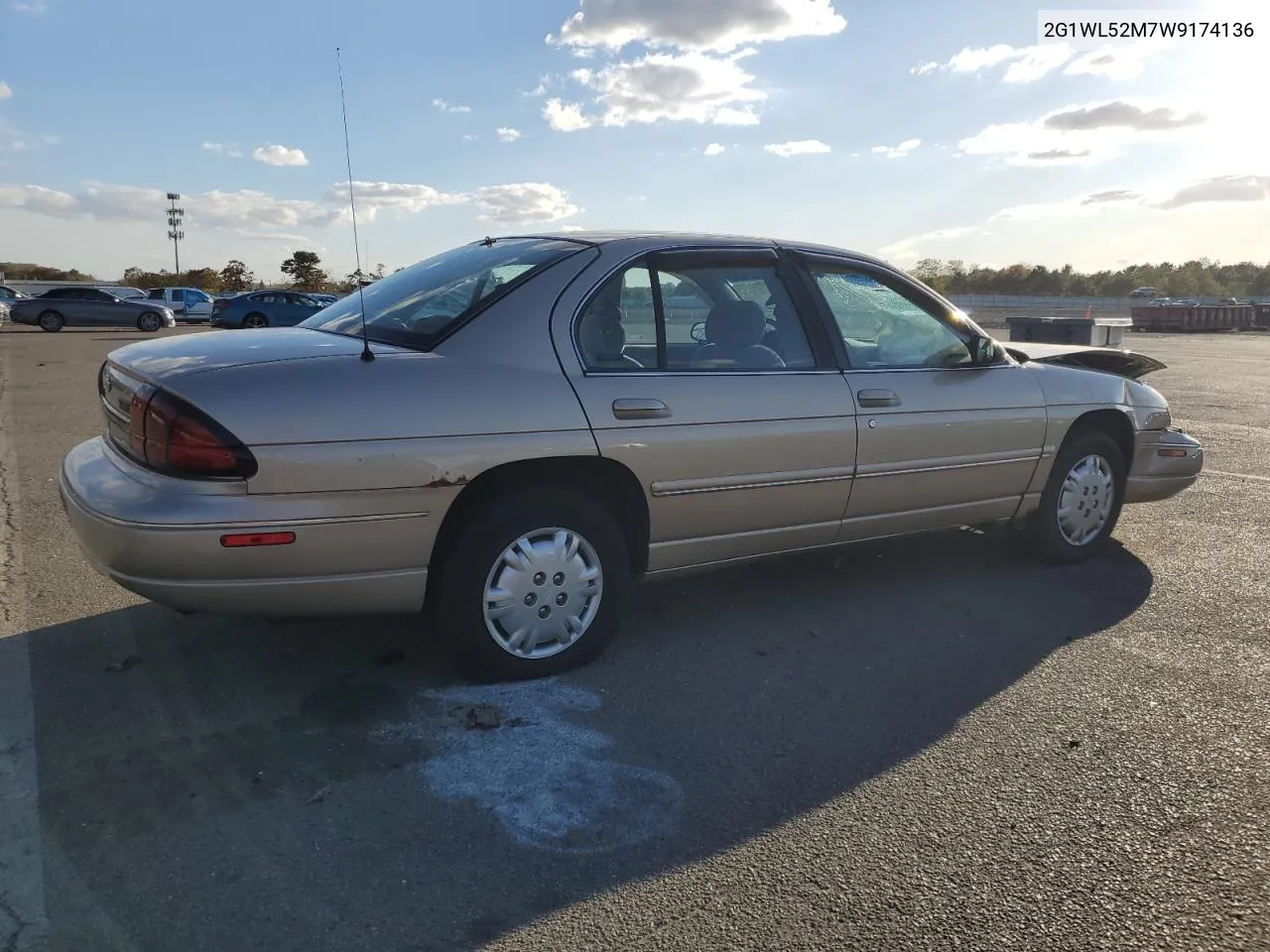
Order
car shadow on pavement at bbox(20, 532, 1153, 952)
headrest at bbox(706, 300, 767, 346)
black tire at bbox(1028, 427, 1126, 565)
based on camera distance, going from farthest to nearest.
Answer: black tire at bbox(1028, 427, 1126, 565)
headrest at bbox(706, 300, 767, 346)
car shadow on pavement at bbox(20, 532, 1153, 952)

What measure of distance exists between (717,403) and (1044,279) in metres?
97.5

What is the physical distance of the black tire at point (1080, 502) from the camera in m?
4.95

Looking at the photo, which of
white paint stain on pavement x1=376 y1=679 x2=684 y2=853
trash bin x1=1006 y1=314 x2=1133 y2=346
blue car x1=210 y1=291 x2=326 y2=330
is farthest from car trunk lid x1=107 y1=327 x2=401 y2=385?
blue car x1=210 y1=291 x2=326 y2=330

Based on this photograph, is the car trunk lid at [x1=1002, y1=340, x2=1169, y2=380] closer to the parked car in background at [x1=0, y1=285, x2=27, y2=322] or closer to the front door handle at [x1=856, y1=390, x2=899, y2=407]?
the front door handle at [x1=856, y1=390, x2=899, y2=407]

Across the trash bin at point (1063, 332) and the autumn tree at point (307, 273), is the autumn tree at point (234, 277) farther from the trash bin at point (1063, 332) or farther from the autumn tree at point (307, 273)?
the trash bin at point (1063, 332)

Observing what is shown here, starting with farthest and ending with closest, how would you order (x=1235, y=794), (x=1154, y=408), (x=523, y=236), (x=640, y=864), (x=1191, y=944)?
1. (x=1154, y=408)
2. (x=523, y=236)
3. (x=1235, y=794)
4. (x=640, y=864)
5. (x=1191, y=944)

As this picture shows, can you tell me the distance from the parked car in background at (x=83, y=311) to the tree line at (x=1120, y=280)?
6762cm

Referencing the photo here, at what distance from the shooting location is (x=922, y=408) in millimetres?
4270

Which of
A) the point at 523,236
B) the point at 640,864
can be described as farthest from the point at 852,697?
the point at 523,236

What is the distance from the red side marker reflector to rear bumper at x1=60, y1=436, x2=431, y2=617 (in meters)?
0.02

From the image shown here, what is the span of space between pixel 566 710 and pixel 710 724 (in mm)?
497

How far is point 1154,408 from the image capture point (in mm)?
5305

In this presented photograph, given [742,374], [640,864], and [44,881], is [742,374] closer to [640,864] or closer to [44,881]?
[640,864]

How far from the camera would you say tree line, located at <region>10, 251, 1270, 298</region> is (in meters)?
76.2
